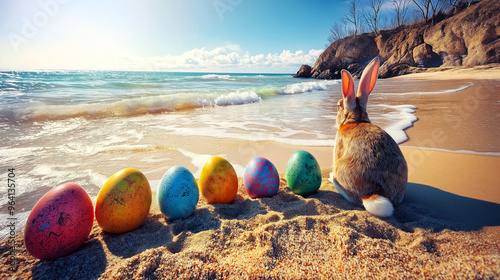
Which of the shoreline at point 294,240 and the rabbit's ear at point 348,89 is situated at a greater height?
the rabbit's ear at point 348,89

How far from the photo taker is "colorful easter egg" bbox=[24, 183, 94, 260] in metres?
1.63

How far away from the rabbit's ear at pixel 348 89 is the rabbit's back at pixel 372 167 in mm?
510

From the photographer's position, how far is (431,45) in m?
34.1

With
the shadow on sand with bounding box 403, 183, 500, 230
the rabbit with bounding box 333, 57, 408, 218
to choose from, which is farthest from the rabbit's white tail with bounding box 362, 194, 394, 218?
the shadow on sand with bounding box 403, 183, 500, 230

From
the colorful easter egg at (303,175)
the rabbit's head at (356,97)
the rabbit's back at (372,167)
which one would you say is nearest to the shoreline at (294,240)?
the colorful easter egg at (303,175)

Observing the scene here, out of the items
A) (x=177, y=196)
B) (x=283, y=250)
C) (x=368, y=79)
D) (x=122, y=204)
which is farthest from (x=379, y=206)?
(x=122, y=204)

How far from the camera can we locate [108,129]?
19.2ft

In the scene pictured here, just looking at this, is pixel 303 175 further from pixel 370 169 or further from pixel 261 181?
Answer: pixel 370 169

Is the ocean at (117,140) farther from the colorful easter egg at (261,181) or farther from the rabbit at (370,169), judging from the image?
the rabbit at (370,169)

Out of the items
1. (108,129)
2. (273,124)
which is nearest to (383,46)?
(273,124)

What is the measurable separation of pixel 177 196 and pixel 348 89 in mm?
2519

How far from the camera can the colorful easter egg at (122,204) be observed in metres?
1.96

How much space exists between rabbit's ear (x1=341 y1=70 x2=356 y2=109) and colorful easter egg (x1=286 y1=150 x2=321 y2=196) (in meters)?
0.95

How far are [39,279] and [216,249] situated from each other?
122 cm
